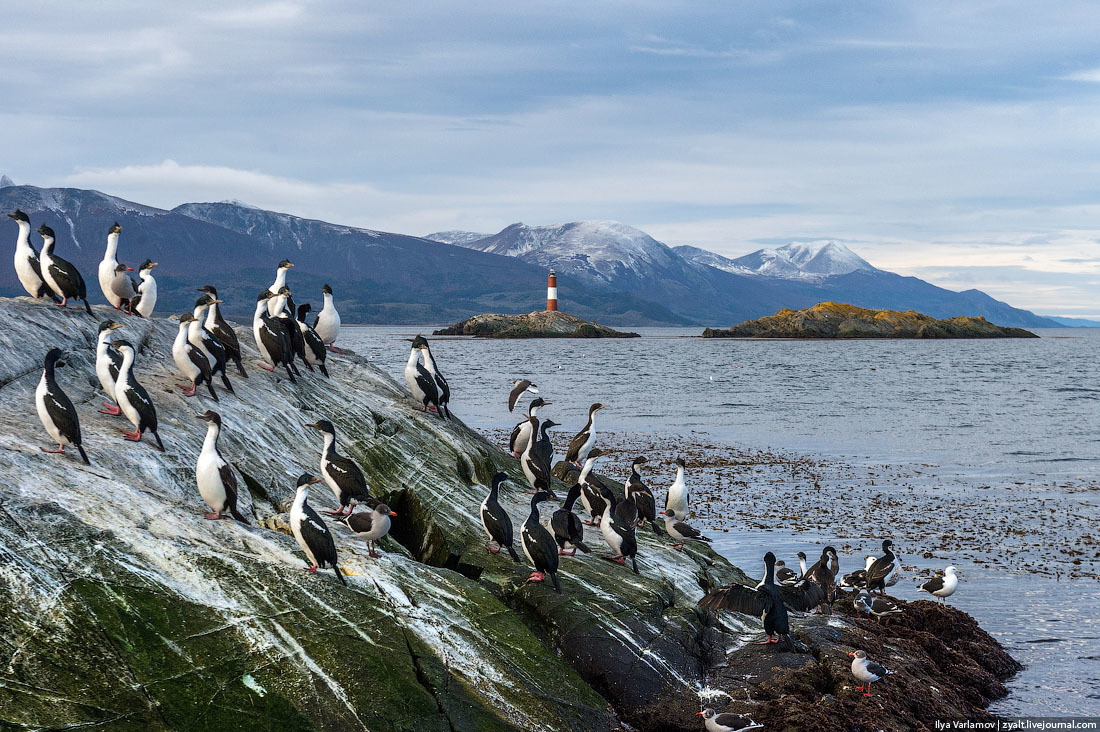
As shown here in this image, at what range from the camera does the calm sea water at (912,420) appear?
14.9 meters

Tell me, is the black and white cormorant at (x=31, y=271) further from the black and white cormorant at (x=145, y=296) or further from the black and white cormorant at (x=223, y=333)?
the black and white cormorant at (x=223, y=333)

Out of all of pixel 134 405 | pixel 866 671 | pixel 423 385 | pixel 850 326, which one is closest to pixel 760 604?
pixel 866 671

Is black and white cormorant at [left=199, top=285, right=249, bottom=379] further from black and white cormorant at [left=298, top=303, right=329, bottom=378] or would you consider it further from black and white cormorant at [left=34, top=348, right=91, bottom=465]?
black and white cormorant at [left=34, top=348, right=91, bottom=465]

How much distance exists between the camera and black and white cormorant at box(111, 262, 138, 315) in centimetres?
1495

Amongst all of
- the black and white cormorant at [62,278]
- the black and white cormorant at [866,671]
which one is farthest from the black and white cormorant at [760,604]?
the black and white cormorant at [62,278]

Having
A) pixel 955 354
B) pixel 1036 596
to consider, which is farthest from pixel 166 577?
pixel 955 354

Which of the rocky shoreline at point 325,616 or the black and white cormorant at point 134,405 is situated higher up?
the black and white cormorant at point 134,405

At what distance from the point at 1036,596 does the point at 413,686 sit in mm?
13383

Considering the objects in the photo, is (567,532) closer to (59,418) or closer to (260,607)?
(260,607)

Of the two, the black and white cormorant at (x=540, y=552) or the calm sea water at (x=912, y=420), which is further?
the calm sea water at (x=912, y=420)

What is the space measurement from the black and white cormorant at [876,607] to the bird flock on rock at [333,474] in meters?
0.02

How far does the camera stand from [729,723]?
32.2 feet

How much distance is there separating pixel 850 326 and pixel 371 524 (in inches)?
7358

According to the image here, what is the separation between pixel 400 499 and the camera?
1341 centimetres
